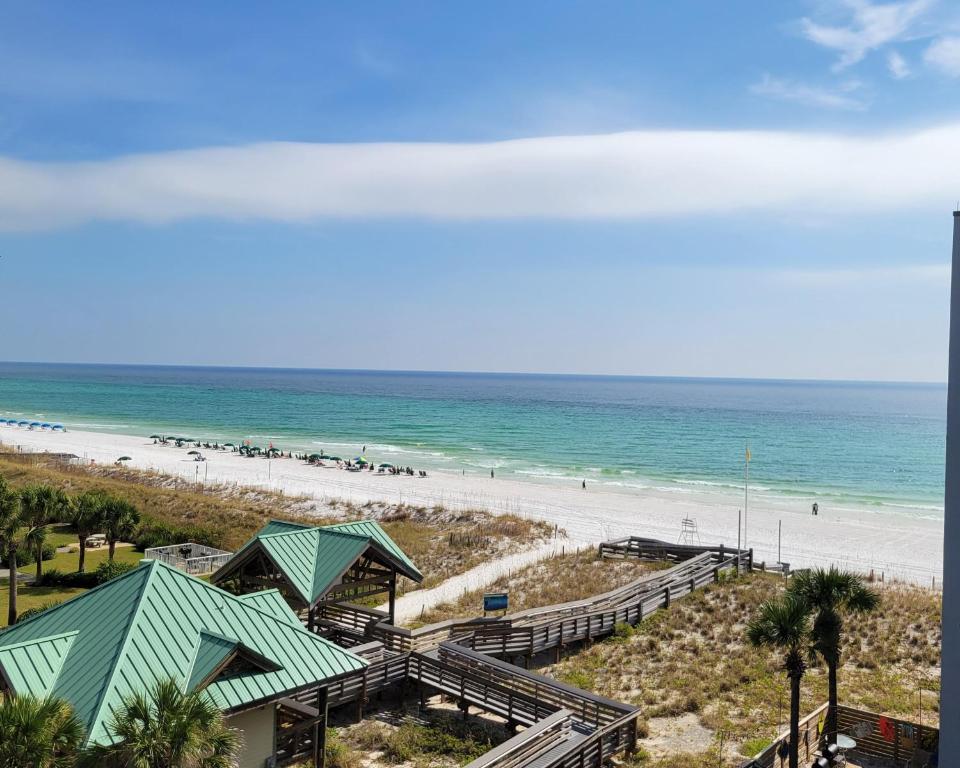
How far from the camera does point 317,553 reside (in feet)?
65.7

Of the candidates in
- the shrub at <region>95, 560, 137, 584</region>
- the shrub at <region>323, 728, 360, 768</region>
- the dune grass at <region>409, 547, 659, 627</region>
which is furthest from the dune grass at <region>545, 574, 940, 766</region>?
the shrub at <region>95, 560, 137, 584</region>

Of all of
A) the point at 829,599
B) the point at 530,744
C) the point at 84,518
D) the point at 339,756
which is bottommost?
the point at 339,756

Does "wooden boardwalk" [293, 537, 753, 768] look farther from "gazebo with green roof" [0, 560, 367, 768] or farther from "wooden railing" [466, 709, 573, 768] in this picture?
"gazebo with green roof" [0, 560, 367, 768]

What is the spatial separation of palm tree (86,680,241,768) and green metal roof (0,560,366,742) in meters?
1.50

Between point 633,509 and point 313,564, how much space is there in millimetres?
39220

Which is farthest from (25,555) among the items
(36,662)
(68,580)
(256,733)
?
(256,733)

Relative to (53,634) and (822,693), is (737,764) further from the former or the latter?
(53,634)

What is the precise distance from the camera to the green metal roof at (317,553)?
752 inches

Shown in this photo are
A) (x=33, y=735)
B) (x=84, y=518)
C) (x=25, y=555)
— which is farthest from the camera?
(x=25, y=555)

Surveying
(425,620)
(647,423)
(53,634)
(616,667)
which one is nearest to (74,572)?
(425,620)

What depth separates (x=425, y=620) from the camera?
25.3 metres

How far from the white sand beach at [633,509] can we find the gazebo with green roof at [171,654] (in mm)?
28795

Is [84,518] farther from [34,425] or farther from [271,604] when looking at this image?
[34,425]

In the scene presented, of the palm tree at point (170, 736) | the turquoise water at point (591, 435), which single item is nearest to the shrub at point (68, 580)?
the palm tree at point (170, 736)
